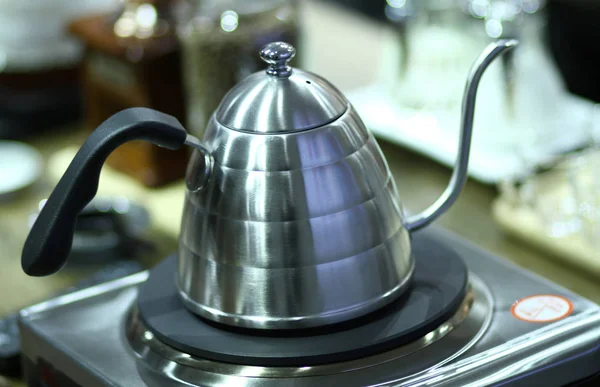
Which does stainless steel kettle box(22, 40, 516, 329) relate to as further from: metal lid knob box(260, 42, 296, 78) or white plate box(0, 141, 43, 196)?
white plate box(0, 141, 43, 196)

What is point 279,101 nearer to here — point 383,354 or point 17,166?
point 383,354

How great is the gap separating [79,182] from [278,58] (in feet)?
0.47

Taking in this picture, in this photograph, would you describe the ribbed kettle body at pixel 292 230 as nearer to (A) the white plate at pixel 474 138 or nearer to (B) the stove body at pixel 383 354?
(B) the stove body at pixel 383 354

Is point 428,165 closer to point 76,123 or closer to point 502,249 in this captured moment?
point 502,249

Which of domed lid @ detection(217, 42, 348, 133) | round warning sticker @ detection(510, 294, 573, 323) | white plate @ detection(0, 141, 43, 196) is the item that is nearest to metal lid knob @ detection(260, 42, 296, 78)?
domed lid @ detection(217, 42, 348, 133)

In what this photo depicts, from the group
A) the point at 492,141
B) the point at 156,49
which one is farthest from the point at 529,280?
the point at 156,49

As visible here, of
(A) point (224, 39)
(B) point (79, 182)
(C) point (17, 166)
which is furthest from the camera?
(C) point (17, 166)

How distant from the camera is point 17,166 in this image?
1128 millimetres

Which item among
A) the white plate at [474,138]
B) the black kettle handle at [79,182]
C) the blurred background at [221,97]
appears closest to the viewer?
the black kettle handle at [79,182]

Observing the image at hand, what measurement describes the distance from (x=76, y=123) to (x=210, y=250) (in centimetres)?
77

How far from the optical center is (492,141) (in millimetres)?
1079

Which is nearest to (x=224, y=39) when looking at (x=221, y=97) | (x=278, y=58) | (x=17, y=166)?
(x=221, y=97)

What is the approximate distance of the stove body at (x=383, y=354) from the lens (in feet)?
1.75

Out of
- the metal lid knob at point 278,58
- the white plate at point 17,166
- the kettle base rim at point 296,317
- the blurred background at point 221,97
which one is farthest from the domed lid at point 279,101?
the white plate at point 17,166
